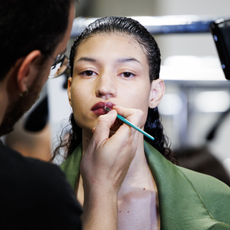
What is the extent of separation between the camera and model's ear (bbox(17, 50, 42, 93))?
70cm

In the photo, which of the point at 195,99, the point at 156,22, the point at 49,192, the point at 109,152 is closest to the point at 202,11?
the point at 195,99

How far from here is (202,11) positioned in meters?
2.68

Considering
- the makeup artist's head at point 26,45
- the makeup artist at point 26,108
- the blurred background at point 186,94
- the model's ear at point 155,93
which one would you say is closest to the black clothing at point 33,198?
the makeup artist at point 26,108

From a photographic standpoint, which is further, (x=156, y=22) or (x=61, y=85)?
(x=61, y=85)

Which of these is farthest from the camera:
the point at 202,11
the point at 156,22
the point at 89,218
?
the point at 202,11

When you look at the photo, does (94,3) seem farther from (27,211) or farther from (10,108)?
(27,211)

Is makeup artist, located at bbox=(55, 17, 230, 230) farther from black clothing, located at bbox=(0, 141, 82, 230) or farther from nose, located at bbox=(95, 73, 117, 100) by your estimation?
black clothing, located at bbox=(0, 141, 82, 230)

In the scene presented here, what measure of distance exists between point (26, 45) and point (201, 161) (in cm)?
143

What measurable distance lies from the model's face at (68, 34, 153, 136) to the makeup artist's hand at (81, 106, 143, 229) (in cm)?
11

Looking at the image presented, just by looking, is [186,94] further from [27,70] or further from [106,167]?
[27,70]

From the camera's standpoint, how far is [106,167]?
2.89 ft

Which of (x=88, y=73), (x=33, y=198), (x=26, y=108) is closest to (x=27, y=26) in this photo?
(x=26, y=108)

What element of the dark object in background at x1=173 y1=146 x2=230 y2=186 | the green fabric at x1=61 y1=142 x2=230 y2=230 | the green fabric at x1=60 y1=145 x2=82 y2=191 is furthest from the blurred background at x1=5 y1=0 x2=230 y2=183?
the green fabric at x1=61 y1=142 x2=230 y2=230

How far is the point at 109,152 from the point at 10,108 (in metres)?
0.28
